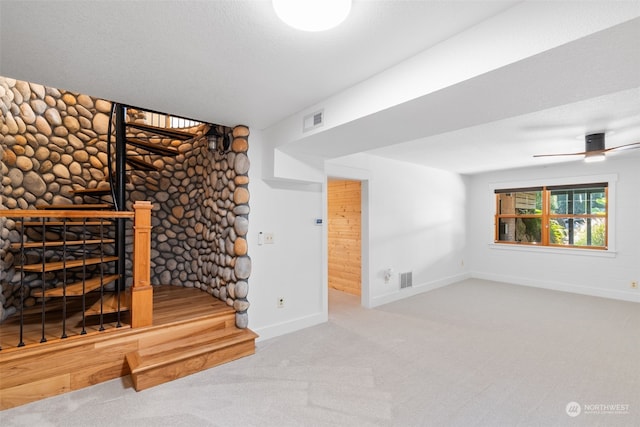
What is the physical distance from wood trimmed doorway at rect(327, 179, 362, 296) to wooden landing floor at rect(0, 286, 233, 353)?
2.47 metres

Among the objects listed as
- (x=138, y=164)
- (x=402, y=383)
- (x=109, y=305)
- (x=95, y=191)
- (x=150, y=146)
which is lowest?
(x=402, y=383)

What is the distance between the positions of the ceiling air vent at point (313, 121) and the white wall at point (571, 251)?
5.32 meters

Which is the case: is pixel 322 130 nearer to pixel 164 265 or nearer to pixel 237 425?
pixel 237 425

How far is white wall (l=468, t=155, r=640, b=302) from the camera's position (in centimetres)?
476

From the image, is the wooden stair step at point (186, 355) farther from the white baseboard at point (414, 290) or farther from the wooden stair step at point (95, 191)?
the white baseboard at point (414, 290)

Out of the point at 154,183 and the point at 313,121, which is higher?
the point at 313,121

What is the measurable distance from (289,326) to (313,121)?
2363 millimetres

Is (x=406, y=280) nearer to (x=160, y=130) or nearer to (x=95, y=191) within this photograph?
(x=160, y=130)

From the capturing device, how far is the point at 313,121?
8.24 feet

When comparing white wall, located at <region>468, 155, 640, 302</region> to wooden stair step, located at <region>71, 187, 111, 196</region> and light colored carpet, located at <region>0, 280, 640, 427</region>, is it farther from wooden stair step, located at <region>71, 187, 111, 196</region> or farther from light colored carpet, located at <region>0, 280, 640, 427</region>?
wooden stair step, located at <region>71, 187, 111, 196</region>

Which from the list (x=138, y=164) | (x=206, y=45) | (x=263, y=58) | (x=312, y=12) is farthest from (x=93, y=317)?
(x=312, y=12)

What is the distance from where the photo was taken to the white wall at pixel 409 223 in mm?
4480

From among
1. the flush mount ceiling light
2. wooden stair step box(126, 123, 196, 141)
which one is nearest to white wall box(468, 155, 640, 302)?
the flush mount ceiling light

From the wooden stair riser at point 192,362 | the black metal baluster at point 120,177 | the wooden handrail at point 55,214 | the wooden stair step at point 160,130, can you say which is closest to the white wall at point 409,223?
the wooden stair step at point 160,130
